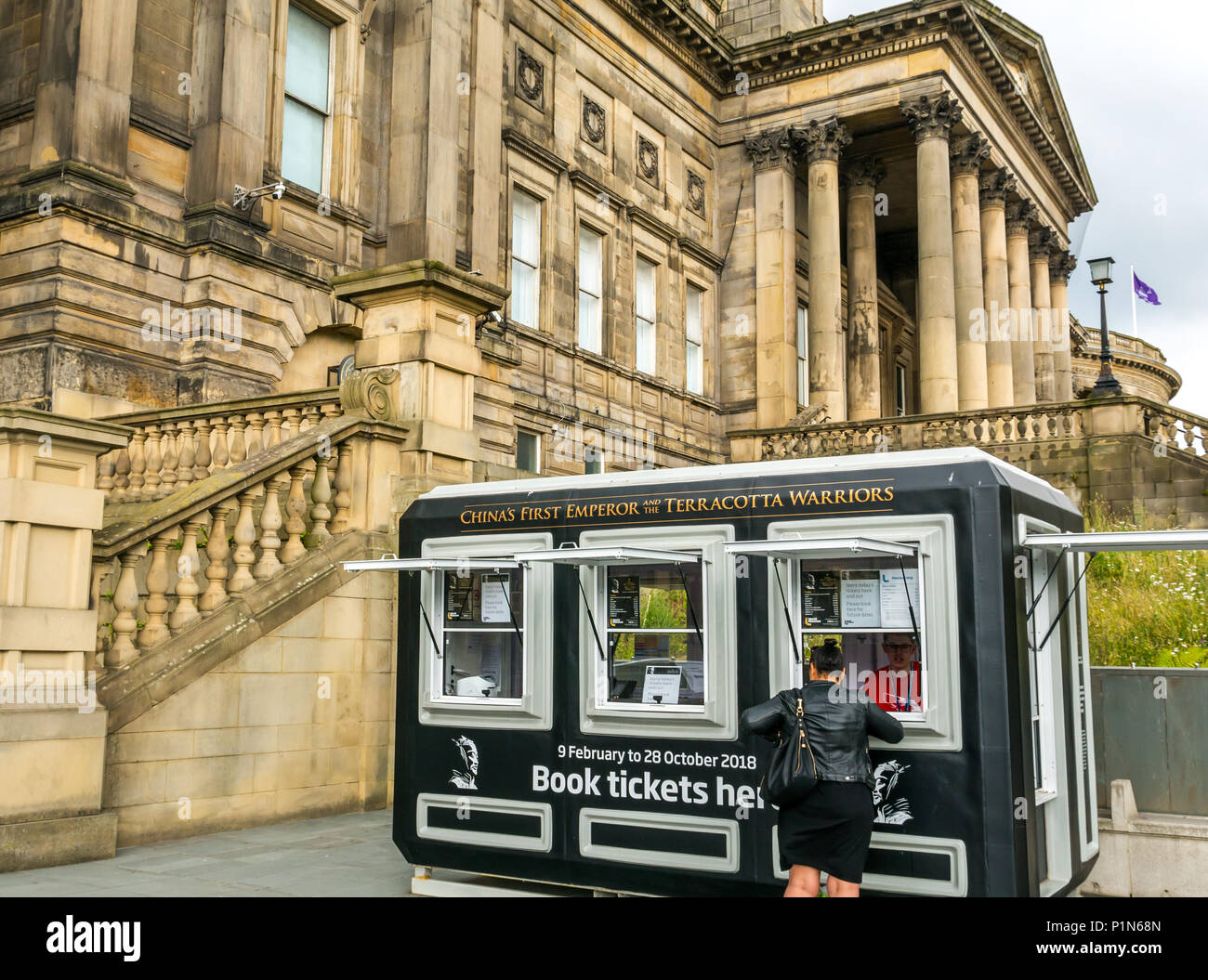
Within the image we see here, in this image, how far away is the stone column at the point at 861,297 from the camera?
114 feet

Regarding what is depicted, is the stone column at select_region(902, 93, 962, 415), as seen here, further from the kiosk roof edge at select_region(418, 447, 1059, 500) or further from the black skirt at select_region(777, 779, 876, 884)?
the black skirt at select_region(777, 779, 876, 884)

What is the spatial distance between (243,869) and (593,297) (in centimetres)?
2242

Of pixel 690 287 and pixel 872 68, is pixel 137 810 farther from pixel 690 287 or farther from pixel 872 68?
pixel 872 68

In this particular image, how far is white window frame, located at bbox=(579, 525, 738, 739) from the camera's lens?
7379mm

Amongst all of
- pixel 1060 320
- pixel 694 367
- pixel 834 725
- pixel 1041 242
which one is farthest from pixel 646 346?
pixel 834 725

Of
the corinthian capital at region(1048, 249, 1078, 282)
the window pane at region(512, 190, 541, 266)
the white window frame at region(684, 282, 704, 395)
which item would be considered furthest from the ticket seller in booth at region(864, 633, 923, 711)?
the corinthian capital at region(1048, 249, 1078, 282)

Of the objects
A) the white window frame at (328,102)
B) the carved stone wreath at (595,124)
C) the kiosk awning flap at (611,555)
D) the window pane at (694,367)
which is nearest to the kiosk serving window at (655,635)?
the kiosk awning flap at (611,555)

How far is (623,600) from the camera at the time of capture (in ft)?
26.3

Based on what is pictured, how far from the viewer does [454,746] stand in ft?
27.7

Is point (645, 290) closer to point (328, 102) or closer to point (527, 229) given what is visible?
point (527, 229)

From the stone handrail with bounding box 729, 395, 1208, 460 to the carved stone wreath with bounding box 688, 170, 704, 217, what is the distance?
7.54 meters

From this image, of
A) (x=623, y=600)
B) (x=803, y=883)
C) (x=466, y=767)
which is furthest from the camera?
(x=466, y=767)
